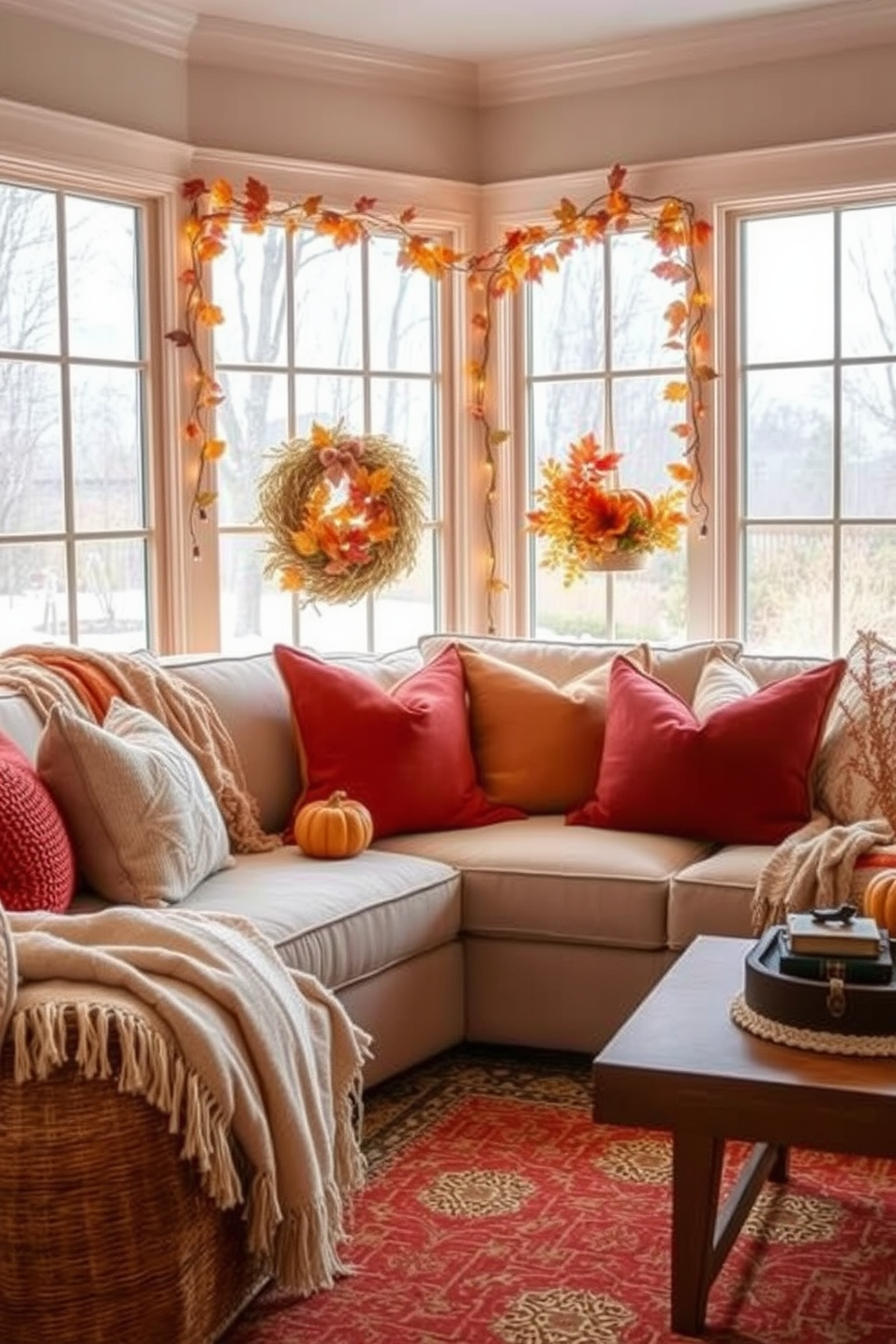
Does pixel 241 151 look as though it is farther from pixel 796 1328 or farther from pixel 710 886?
pixel 796 1328

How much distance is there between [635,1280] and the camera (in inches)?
110

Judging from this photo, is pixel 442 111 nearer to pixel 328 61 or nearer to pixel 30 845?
pixel 328 61

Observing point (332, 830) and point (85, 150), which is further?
point (85, 150)

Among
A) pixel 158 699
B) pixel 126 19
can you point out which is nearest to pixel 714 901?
pixel 158 699

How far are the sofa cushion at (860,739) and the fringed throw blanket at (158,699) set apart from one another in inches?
51.8

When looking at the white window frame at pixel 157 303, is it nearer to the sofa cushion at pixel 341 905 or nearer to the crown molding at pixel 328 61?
the crown molding at pixel 328 61

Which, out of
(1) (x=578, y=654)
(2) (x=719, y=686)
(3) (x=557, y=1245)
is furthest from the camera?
(1) (x=578, y=654)

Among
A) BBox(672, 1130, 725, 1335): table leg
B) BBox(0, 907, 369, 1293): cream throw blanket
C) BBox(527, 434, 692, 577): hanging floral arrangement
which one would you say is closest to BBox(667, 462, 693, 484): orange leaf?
BBox(527, 434, 692, 577): hanging floral arrangement

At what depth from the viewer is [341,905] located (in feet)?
11.4

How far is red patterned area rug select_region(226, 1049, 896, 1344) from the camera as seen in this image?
2648mm

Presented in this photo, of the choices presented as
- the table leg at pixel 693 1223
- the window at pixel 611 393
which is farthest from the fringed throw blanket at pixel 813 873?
the window at pixel 611 393

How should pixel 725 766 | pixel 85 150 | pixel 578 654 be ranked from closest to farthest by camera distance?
1. pixel 725 766
2. pixel 85 150
3. pixel 578 654

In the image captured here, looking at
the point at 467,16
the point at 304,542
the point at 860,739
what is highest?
the point at 467,16

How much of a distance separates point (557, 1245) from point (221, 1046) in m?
0.79
